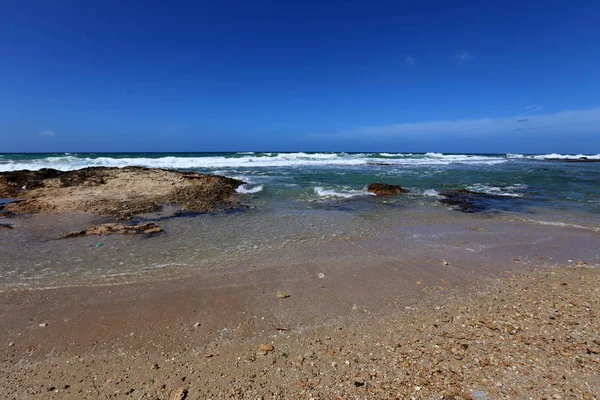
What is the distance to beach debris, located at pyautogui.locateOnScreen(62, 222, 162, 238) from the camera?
650 cm

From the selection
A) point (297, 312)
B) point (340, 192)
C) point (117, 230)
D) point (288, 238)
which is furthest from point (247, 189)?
point (297, 312)

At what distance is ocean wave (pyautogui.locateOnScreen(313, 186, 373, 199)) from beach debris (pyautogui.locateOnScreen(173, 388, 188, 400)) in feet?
32.9

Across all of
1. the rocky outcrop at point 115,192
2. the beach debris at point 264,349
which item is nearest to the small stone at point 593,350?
the beach debris at point 264,349

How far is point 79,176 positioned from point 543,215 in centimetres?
1772

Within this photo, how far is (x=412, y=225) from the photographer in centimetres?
775

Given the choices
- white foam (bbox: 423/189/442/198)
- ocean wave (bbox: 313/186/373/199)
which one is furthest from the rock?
white foam (bbox: 423/189/442/198)

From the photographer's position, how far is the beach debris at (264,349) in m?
2.91

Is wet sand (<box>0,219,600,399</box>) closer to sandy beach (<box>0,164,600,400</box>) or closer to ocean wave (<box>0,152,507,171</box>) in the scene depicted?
sandy beach (<box>0,164,600,400</box>)

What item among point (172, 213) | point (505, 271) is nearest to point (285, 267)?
point (505, 271)

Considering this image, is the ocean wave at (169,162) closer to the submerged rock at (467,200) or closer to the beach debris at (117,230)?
the beach debris at (117,230)

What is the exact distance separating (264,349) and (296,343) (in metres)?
0.32

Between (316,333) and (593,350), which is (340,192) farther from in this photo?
(593,350)

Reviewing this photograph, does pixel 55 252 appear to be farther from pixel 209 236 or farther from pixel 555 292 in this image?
pixel 555 292

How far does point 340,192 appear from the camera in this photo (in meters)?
13.1
